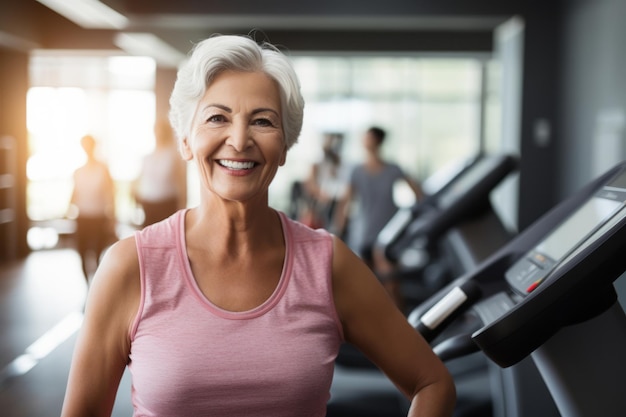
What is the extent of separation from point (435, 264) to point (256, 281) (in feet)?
17.5

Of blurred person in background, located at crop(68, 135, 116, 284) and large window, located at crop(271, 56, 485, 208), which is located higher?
large window, located at crop(271, 56, 485, 208)

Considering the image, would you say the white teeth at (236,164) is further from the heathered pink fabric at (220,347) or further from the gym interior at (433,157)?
the gym interior at (433,157)

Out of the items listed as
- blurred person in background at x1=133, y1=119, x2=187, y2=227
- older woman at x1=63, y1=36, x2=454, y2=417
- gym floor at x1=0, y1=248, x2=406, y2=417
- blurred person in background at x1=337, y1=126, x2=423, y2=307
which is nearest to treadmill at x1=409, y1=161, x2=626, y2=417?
older woman at x1=63, y1=36, x2=454, y2=417

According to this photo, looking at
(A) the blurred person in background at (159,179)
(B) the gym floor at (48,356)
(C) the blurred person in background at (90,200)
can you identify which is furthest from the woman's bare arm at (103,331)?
(A) the blurred person in background at (159,179)

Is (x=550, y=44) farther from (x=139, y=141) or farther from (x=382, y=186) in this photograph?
(x=139, y=141)

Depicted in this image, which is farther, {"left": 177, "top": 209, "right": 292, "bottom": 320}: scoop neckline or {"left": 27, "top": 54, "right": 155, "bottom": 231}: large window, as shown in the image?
{"left": 27, "top": 54, "right": 155, "bottom": 231}: large window

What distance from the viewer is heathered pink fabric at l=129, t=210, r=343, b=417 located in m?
1.14

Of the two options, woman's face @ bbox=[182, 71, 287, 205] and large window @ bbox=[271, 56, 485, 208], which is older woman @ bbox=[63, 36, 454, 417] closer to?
woman's face @ bbox=[182, 71, 287, 205]

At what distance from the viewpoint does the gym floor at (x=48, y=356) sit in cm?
270

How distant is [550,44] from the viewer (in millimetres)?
6684

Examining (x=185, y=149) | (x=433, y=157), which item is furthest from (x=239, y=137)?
(x=433, y=157)

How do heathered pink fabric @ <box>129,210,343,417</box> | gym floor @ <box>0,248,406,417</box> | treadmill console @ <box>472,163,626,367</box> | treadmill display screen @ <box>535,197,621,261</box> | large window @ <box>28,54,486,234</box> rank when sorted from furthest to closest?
large window @ <box>28,54,486,234</box> → gym floor @ <box>0,248,406,417</box> → treadmill display screen @ <box>535,197,621,261</box> → heathered pink fabric @ <box>129,210,343,417</box> → treadmill console @ <box>472,163,626,367</box>

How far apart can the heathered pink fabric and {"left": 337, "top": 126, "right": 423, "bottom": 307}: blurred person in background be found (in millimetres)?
3967

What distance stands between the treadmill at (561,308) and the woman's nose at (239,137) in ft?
1.37
